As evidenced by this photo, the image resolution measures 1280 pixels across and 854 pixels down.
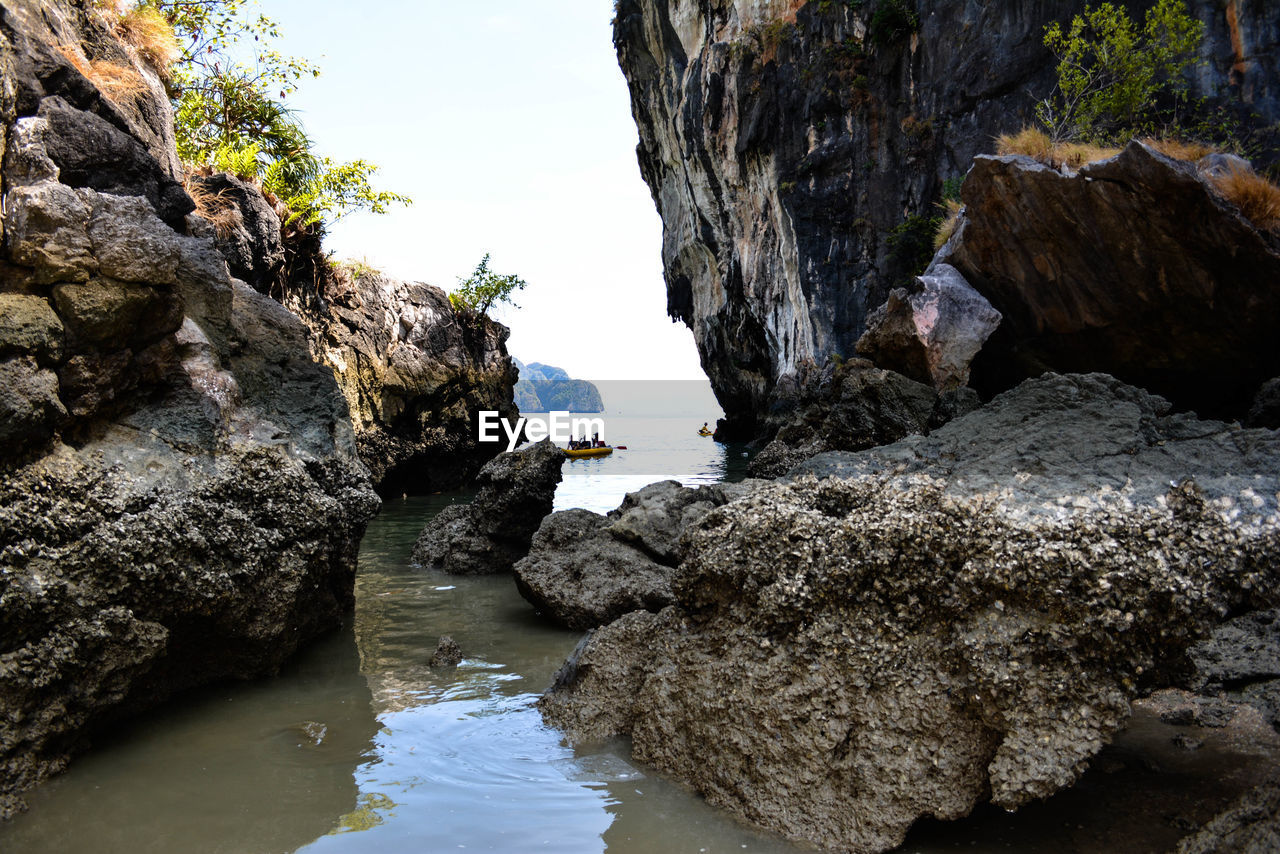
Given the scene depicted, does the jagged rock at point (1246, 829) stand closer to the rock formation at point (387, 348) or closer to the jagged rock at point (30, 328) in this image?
the jagged rock at point (30, 328)

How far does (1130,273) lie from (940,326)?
2734 mm

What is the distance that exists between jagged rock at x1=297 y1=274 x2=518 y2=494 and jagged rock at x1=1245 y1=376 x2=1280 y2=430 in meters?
14.6

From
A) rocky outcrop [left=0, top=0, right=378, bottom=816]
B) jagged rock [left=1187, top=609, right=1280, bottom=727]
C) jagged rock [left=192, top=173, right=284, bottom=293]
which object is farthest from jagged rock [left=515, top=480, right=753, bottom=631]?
jagged rock [left=192, top=173, right=284, bottom=293]

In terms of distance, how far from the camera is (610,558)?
24.2 feet

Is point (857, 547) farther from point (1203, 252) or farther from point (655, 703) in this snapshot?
point (1203, 252)

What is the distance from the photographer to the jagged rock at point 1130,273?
9.41 m

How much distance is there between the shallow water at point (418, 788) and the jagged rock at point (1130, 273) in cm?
761

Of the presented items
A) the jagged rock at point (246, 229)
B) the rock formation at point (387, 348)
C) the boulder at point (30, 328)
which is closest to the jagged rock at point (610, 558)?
the boulder at point (30, 328)

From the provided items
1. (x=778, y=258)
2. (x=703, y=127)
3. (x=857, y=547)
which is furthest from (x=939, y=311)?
(x=703, y=127)

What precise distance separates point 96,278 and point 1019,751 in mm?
5086

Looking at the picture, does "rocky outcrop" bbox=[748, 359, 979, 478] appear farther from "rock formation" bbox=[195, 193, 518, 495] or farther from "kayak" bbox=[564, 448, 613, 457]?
"kayak" bbox=[564, 448, 613, 457]

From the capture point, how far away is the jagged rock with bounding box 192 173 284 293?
41.5 ft

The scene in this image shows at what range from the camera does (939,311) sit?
41.8ft

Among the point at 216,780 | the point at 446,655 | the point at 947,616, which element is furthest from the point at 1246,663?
the point at 216,780
